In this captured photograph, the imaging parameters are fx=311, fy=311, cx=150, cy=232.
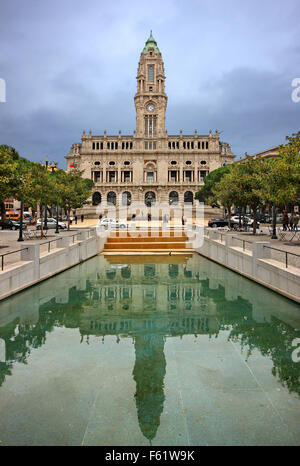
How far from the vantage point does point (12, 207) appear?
83.6m

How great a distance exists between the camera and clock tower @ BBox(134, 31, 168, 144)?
8712 centimetres

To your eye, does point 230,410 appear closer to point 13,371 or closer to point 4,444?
point 4,444

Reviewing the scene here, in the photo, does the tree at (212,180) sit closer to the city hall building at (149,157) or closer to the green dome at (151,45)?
the city hall building at (149,157)

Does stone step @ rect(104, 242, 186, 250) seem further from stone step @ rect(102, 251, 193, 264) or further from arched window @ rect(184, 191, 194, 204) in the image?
arched window @ rect(184, 191, 194, 204)

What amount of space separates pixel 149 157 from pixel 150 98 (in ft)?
55.2

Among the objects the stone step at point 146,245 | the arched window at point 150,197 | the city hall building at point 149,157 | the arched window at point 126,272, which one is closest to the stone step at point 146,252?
the stone step at point 146,245

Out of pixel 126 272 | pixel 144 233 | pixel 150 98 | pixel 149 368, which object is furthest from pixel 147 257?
pixel 150 98

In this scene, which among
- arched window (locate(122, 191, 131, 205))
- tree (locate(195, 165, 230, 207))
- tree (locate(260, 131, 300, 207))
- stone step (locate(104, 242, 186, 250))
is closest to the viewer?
tree (locate(260, 131, 300, 207))

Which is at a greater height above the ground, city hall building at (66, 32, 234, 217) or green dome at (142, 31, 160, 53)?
green dome at (142, 31, 160, 53)

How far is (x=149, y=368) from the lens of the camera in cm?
656

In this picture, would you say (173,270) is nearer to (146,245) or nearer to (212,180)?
(146,245)

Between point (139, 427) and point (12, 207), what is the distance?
8760 centimetres

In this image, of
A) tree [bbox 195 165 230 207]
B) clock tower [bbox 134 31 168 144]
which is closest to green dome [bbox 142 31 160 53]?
clock tower [bbox 134 31 168 144]

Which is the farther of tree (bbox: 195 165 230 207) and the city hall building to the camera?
the city hall building
